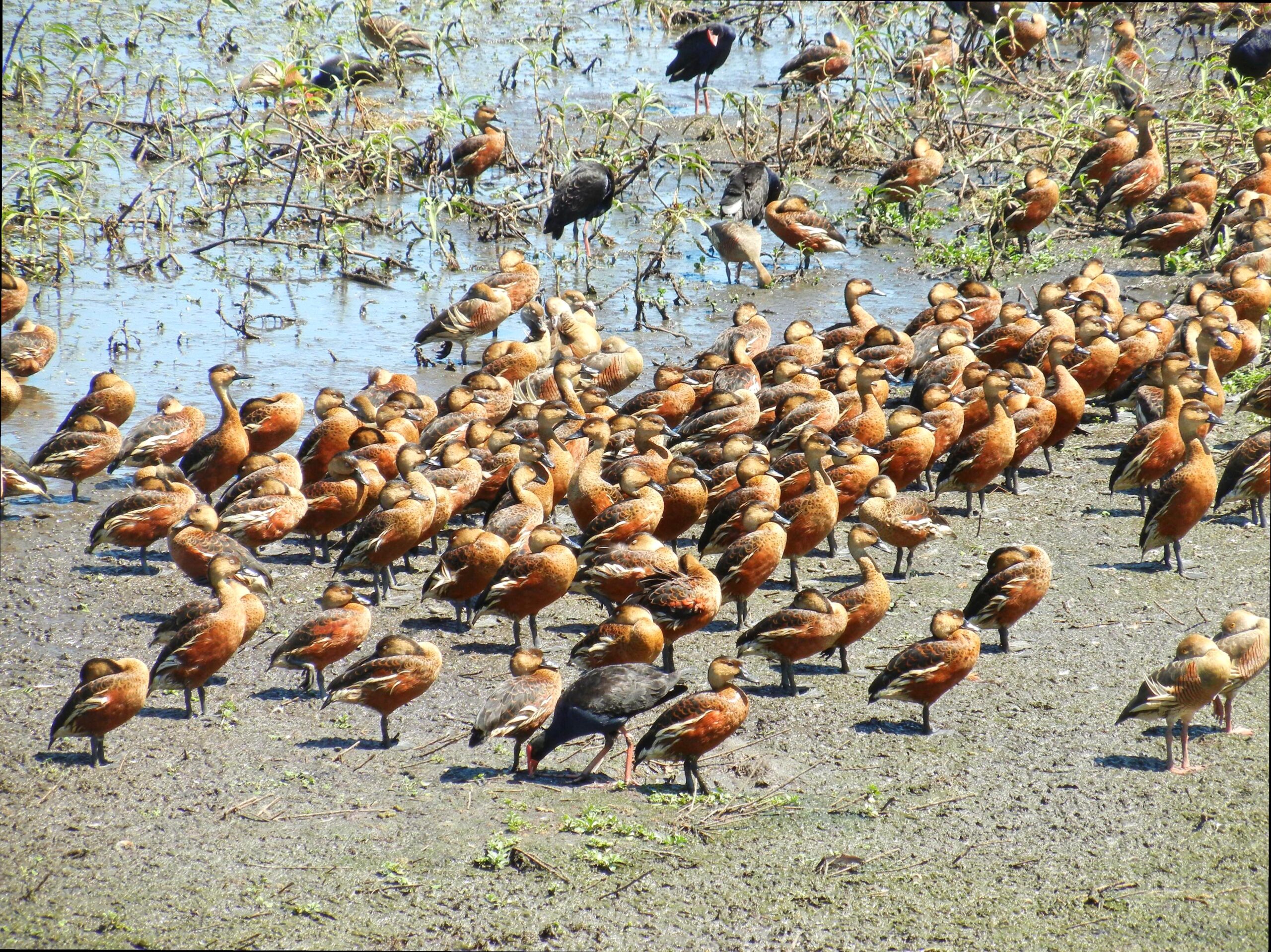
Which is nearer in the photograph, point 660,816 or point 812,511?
point 660,816

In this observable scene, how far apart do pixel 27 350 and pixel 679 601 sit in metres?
6.32

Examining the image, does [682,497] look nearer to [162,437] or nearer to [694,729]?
[694,729]

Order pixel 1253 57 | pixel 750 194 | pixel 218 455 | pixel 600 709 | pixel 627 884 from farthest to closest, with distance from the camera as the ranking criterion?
pixel 1253 57 → pixel 750 194 → pixel 218 455 → pixel 600 709 → pixel 627 884

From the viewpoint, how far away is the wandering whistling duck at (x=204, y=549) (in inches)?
331

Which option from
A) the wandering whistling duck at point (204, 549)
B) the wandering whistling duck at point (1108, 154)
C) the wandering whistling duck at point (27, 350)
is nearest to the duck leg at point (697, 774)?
the wandering whistling duck at point (204, 549)

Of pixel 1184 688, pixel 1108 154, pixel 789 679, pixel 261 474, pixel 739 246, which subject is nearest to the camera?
pixel 1184 688

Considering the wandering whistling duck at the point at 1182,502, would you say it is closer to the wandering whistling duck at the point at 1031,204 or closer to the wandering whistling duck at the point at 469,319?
the wandering whistling duck at the point at 1031,204

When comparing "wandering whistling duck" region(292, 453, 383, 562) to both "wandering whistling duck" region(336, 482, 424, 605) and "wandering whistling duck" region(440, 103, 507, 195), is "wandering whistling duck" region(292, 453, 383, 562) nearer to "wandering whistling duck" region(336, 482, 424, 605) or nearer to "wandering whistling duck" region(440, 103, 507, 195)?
"wandering whistling duck" region(336, 482, 424, 605)

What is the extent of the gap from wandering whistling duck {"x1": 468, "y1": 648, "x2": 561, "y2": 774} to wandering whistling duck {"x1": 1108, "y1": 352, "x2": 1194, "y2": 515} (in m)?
4.55

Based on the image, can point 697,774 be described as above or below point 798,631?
below

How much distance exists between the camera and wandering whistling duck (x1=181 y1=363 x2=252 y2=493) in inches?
397

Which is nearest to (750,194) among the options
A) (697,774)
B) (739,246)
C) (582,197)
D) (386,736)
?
(739,246)

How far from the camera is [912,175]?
15047 mm

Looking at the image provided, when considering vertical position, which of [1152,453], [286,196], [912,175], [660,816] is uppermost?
[912,175]
